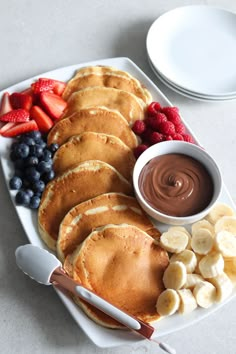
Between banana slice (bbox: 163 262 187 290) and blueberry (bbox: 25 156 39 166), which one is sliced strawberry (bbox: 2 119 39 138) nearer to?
blueberry (bbox: 25 156 39 166)

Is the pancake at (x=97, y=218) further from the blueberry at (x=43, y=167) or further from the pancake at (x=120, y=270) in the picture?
the blueberry at (x=43, y=167)

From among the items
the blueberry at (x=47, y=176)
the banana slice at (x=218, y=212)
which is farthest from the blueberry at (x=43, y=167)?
the banana slice at (x=218, y=212)

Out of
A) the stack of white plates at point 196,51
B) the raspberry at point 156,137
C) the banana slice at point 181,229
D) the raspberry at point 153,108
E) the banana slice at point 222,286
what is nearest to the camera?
the banana slice at point 222,286

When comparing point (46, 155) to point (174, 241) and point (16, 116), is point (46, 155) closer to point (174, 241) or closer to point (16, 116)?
point (16, 116)

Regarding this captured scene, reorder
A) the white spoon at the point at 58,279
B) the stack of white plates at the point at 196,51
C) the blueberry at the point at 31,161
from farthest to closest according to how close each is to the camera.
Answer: the stack of white plates at the point at 196,51
the blueberry at the point at 31,161
the white spoon at the point at 58,279

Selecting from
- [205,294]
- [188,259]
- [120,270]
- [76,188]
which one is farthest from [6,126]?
[205,294]

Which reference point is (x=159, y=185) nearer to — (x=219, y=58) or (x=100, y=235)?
(x=100, y=235)

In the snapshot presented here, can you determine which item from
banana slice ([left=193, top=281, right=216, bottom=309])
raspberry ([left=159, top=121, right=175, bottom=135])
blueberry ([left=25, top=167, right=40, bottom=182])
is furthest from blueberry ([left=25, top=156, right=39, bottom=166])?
banana slice ([left=193, top=281, right=216, bottom=309])
